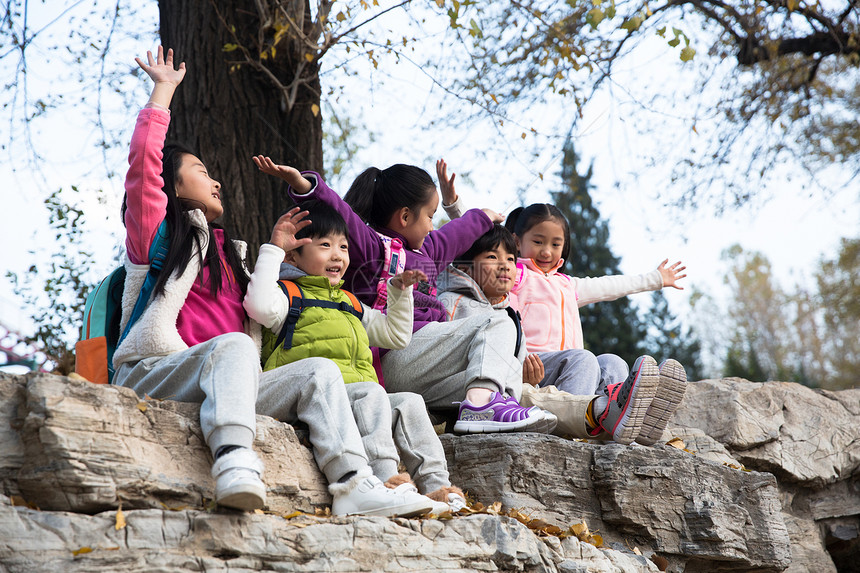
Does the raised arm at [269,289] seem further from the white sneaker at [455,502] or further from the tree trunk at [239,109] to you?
the tree trunk at [239,109]

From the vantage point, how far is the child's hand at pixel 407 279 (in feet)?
11.5

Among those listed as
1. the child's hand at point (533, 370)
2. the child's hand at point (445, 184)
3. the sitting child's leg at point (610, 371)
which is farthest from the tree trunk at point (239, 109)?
the sitting child's leg at point (610, 371)

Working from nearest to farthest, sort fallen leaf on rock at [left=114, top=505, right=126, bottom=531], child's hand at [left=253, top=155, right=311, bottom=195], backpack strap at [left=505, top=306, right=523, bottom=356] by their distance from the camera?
1. fallen leaf on rock at [left=114, top=505, right=126, bottom=531]
2. child's hand at [left=253, top=155, right=311, bottom=195]
3. backpack strap at [left=505, top=306, right=523, bottom=356]

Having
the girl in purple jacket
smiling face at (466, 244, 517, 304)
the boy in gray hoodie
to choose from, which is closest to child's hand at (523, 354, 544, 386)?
the boy in gray hoodie

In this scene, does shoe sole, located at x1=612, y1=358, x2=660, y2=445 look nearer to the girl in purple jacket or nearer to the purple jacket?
the girl in purple jacket

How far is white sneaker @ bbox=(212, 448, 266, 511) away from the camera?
2.42 metres

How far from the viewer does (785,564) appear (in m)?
4.29

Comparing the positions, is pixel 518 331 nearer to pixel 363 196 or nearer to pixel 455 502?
pixel 363 196

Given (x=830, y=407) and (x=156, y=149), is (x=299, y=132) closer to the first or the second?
(x=156, y=149)

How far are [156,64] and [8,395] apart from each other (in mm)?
1554

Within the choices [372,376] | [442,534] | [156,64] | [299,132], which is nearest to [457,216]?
[299,132]

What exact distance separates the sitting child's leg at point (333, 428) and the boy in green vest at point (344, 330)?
0.40 ft

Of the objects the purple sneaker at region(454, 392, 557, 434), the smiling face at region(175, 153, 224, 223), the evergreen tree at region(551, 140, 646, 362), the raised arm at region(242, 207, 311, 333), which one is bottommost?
the purple sneaker at region(454, 392, 557, 434)

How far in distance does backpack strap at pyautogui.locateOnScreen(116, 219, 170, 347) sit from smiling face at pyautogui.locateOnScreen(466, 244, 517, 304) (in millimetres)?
1829
